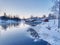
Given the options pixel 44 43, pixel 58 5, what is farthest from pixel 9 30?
pixel 58 5

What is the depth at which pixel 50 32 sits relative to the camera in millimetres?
1560

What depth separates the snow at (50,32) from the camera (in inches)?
61.0

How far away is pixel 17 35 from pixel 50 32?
47 centimetres

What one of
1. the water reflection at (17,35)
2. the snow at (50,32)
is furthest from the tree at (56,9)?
the water reflection at (17,35)

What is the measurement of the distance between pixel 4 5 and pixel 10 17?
0.19m

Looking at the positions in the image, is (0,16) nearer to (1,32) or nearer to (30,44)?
(1,32)

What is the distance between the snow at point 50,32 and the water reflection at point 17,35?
2.7 inches

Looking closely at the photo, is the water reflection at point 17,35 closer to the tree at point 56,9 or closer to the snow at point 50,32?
the snow at point 50,32

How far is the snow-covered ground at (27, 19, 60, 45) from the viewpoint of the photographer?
155 centimetres

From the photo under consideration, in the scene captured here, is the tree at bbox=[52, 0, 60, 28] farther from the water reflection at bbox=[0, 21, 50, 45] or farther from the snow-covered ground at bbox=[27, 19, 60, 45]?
the water reflection at bbox=[0, 21, 50, 45]

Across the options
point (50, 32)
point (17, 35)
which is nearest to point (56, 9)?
point (50, 32)

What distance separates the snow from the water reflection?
7 cm

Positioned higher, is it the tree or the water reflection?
the tree

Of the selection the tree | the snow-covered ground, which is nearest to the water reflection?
the snow-covered ground
